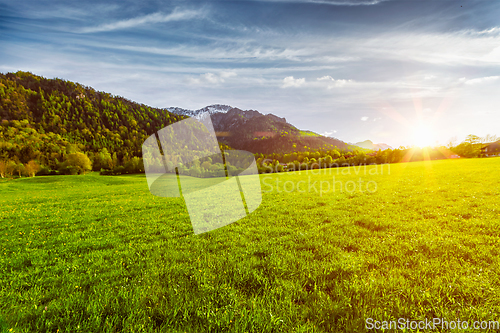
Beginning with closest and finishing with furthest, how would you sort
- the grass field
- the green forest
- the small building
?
1. the grass field
2. the green forest
3. the small building

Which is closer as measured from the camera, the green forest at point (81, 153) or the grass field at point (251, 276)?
the grass field at point (251, 276)

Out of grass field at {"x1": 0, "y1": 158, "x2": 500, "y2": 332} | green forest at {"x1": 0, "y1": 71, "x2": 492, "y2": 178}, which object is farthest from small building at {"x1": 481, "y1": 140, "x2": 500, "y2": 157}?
grass field at {"x1": 0, "y1": 158, "x2": 500, "y2": 332}

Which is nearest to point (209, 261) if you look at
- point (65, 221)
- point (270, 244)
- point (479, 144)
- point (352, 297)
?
point (270, 244)

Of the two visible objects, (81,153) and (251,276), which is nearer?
(251,276)

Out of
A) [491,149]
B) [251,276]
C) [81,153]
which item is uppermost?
[81,153]

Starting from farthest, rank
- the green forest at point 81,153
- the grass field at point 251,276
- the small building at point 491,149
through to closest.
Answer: the small building at point 491,149 < the green forest at point 81,153 < the grass field at point 251,276

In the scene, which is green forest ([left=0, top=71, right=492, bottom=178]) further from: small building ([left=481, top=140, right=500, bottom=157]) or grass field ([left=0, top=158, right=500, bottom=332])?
grass field ([left=0, top=158, right=500, bottom=332])

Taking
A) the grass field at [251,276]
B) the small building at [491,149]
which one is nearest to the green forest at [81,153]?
the small building at [491,149]

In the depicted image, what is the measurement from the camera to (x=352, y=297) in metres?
4.04

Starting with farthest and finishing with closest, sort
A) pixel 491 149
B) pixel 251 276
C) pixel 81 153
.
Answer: pixel 491 149, pixel 81 153, pixel 251 276

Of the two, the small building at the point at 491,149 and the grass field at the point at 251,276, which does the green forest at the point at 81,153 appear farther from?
the grass field at the point at 251,276

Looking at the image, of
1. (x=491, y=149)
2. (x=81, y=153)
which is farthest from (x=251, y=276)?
(x=491, y=149)

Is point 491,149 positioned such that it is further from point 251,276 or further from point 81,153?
point 81,153

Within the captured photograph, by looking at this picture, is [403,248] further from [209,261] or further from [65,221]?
[65,221]
